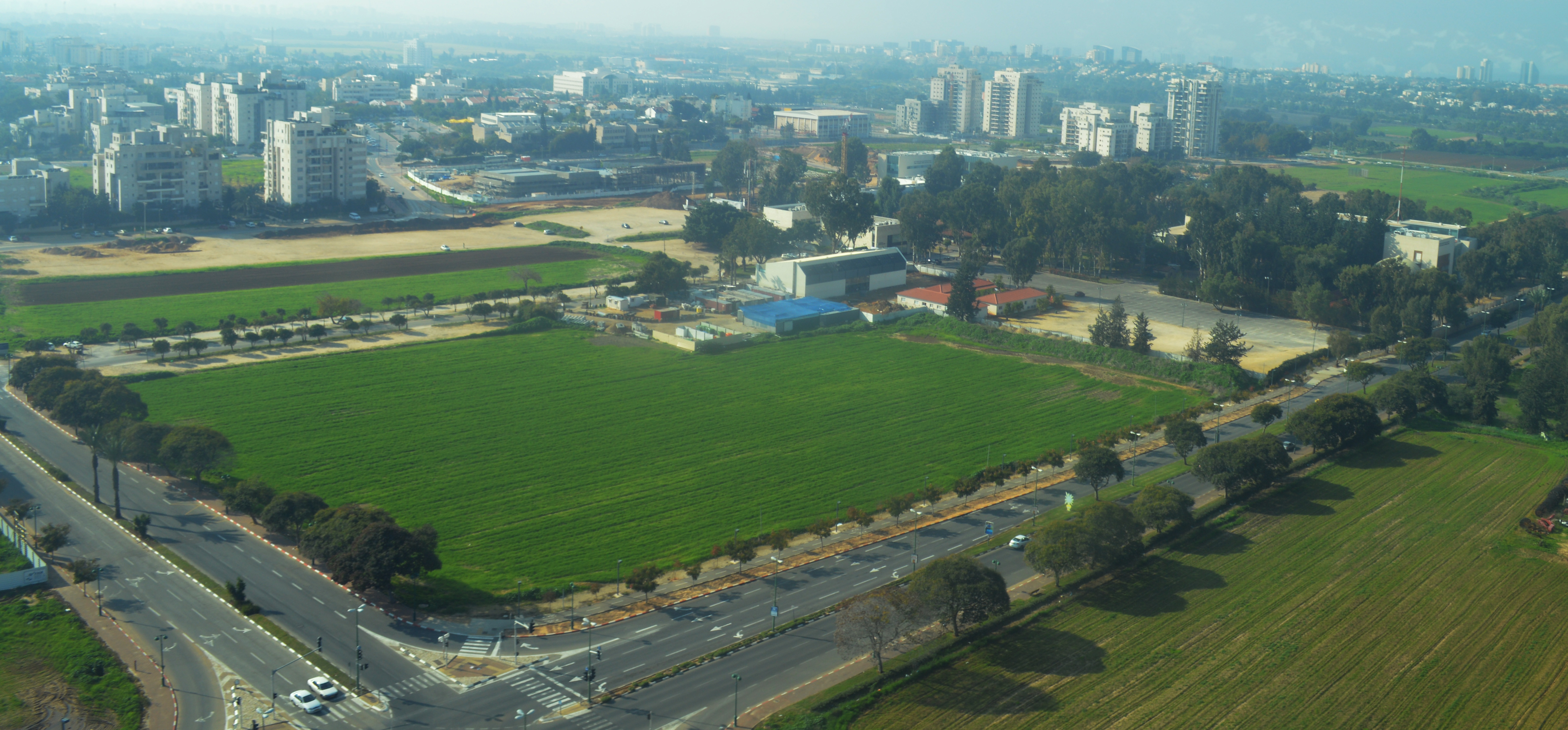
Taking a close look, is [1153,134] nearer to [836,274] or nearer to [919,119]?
[919,119]

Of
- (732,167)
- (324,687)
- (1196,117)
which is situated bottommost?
(324,687)

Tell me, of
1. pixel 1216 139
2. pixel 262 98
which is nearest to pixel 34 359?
pixel 262 98

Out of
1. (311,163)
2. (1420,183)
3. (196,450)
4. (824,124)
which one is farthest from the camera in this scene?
(824,124)

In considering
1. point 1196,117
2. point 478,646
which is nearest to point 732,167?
point 1196,117

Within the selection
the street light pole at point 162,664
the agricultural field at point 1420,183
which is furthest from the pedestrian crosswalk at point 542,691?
the agricultural field at point 1420,183

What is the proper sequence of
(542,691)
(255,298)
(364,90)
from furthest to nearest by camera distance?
(364,90) < (255,298) < (542,691)

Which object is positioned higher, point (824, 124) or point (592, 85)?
point (592, 85)

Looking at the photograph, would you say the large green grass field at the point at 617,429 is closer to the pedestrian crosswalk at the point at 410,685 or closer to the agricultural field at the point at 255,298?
the pedestrian crosswalk at the point at 410,685
